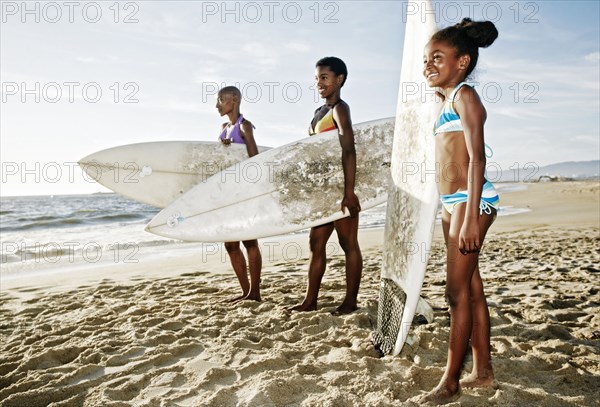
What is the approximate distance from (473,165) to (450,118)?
233 millimetres

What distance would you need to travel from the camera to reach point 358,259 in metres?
3.03

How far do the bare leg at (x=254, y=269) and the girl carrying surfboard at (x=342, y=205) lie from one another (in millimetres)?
494

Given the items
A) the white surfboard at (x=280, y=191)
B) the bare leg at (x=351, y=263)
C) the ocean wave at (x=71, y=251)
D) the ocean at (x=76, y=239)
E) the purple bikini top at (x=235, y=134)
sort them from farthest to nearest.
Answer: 1. the ocean at (x=76, y=239)
2. the ocean wave at (x=71, y=251)
3. the purple bikini top at (x=235, y=134)
4. the white surfboard at (x=280, y=191)
5. the bare leg at (x=351, y=263)

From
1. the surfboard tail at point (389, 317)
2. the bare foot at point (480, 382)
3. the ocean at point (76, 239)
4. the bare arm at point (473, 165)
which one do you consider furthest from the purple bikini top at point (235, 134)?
the ocean at point (76, 239)

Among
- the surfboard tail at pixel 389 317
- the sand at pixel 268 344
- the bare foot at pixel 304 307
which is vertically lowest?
the sand at pixel 268 344

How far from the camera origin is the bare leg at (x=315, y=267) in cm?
311

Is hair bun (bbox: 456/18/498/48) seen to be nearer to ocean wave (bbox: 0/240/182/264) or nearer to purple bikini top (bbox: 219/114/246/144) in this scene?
purple bikini top (bbox: 219/114/246/144)

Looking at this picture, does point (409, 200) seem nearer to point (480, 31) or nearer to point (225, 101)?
point (480, 31)

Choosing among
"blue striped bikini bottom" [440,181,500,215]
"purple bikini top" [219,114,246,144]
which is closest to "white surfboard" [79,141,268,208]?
"purple bikini top" [219,114,246,144]

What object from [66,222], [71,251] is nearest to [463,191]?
[71,251]

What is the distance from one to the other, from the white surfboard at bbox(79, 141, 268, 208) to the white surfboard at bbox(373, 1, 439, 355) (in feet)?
6.80

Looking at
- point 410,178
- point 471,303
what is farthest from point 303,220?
point 471,303

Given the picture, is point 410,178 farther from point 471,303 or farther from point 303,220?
point 303,220

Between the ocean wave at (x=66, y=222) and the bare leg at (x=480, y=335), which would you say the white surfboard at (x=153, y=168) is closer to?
the bare leg at (x=480, y=335)
